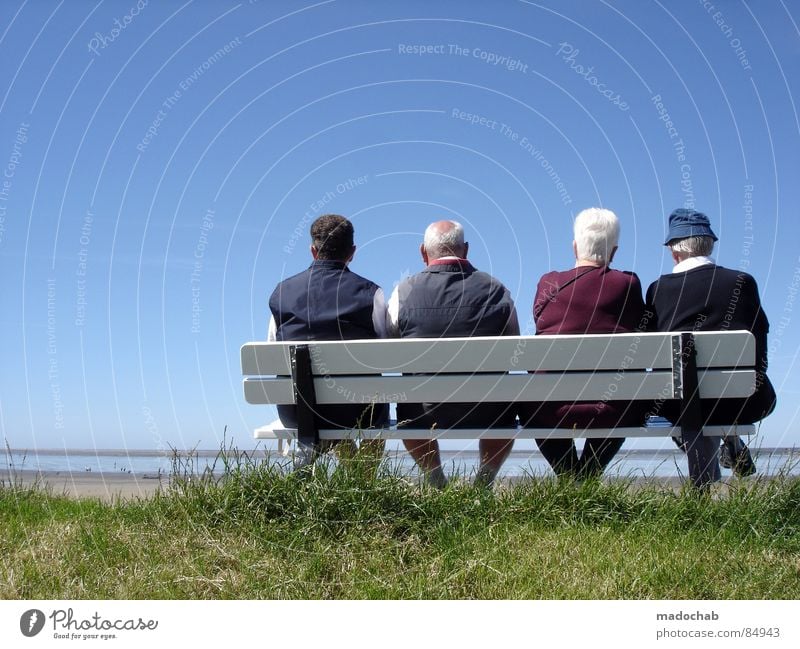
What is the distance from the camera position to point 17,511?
451cm

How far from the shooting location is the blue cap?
191 inches

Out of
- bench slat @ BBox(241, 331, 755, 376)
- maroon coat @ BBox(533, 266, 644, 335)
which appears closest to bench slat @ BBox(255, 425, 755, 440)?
bench slat @ BBox(241, 331, 755, 376)

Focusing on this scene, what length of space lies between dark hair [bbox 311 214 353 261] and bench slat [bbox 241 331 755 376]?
0.89m

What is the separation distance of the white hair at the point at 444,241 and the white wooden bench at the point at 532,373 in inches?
34.7

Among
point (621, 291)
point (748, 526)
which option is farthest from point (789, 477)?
point (621, 291)

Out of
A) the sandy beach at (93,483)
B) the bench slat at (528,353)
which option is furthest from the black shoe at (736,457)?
the sandy beach at (93,483)

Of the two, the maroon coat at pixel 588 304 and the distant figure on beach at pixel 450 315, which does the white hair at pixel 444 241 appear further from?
the maroon coat at pixel 588 304

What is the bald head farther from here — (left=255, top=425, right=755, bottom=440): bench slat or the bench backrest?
(left=255, top=425, right=755, bottom=440): bench slat

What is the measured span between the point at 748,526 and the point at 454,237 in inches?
92.5

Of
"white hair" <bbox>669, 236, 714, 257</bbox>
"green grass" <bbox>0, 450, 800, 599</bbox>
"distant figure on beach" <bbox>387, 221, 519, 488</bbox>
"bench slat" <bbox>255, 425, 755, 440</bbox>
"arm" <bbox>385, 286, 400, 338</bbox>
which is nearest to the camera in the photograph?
"green grass" <bbox>0, 450, 800, 599</bbox>

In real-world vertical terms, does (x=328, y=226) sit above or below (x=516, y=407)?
above

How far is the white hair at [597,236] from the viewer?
477 centimetres
